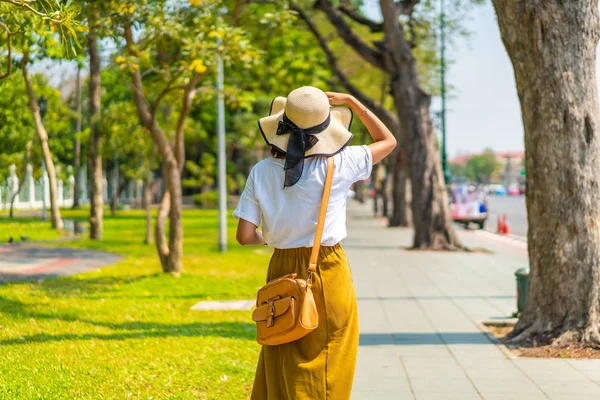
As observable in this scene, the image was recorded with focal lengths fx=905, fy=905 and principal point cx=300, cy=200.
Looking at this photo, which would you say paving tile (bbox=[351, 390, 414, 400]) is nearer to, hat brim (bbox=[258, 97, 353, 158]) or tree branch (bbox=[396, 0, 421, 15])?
hat brim (bbox=[258, 97, 353, 158])

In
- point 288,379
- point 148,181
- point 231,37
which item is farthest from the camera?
point 148,181

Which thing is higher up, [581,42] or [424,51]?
[424,51]

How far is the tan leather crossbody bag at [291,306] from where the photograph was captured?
13.1 ft

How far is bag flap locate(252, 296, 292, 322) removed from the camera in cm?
402

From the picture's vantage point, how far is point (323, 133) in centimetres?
418

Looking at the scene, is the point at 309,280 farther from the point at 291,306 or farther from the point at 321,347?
the point at 321,347

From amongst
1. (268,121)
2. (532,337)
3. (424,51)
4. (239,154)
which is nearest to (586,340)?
(532,337)

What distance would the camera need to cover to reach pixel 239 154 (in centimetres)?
5472

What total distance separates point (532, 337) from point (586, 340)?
1.72 ft

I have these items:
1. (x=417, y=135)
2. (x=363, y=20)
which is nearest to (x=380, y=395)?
(x=417, y=135)

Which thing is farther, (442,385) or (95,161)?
(95,161)

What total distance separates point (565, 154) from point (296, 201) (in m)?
4.63

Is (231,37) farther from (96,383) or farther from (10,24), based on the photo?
(96,383)

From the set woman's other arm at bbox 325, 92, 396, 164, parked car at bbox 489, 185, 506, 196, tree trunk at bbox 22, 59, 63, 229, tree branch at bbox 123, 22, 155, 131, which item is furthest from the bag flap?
parked car at bbox 489, 185, 506, 196
